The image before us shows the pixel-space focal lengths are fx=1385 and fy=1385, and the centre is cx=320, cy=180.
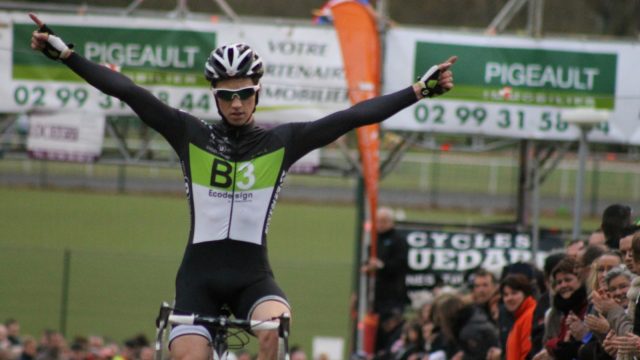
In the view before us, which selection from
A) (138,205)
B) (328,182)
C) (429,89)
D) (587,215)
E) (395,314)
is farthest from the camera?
(328,182)

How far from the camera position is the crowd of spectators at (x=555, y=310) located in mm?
8352

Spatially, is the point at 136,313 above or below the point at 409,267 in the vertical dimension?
below

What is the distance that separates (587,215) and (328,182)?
10.2 meters

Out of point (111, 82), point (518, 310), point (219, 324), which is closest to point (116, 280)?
point (518, 310)

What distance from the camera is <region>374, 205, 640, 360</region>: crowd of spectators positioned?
27.4 feet

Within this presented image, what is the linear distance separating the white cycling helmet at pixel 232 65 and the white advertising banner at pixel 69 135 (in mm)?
10448

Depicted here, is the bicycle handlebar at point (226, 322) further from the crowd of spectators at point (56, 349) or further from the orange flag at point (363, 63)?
the orange flag at point (363, 63)

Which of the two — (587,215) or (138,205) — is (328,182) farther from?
(587,215)

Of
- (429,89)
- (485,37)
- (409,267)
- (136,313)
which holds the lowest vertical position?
(136,313)

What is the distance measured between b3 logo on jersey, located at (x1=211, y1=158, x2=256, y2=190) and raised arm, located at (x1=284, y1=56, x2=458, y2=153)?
370 mm

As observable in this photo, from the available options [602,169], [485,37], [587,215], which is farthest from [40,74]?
[602,169]

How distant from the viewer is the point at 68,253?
23.8 meters

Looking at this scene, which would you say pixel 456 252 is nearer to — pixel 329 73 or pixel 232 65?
pixel 329 73

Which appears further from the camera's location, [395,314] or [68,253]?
[68,253]
